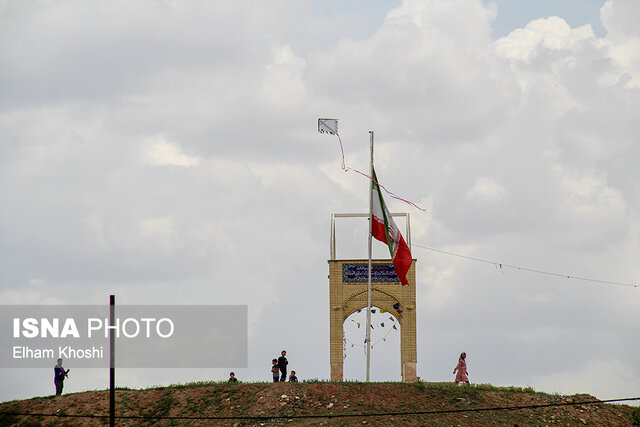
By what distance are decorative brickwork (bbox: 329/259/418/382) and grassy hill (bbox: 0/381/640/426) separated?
232 centimetres

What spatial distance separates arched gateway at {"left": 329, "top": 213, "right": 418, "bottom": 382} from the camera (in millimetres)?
48656

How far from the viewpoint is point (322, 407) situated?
4309cm

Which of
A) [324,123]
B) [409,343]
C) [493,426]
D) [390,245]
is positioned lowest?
[493,426]

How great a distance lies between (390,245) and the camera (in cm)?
4759

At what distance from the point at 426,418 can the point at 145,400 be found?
1201cm

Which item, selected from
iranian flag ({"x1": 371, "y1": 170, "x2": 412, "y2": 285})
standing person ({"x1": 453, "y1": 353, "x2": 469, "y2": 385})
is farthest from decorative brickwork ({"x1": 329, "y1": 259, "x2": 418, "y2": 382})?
standing person ({"x1": 453, "y1": 353, "x2": 469, "y2": 385})

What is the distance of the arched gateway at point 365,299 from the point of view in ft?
160

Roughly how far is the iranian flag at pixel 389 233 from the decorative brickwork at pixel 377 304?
2.74ft

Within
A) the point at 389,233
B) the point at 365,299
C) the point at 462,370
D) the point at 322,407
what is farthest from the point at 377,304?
the point at 322,407

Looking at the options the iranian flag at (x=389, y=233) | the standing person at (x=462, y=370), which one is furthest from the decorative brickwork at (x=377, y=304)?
the standing person at (x=462, y=370)

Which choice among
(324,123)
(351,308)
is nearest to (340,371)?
(351,308)

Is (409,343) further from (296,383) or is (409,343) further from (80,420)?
(80,420)

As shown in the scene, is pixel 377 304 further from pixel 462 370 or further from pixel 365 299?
pixel 462 370

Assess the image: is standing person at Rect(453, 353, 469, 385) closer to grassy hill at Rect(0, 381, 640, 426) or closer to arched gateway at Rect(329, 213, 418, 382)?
grassy hill at Rect(0, 381, 640, 426)
